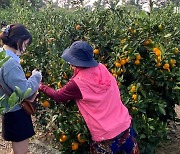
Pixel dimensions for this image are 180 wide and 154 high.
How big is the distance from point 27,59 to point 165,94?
1509 mm

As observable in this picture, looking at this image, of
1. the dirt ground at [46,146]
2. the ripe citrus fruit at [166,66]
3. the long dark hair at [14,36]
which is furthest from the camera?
the dirt ground at [46,146]

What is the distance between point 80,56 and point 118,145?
71cm

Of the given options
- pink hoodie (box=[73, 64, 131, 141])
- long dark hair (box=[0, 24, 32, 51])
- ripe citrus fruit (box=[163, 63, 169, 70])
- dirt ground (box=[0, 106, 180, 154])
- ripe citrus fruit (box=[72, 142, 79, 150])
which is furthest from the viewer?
dirt ground (box=[0, 106, 180, 154])

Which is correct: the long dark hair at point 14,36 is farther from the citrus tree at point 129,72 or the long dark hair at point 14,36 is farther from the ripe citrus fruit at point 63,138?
the ripe citrus fruit at point 63,138

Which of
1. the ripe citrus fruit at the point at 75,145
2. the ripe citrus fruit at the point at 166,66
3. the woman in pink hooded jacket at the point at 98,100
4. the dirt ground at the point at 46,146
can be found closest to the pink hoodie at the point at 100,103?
the woman in pink hooded jacket at the point at 98,100

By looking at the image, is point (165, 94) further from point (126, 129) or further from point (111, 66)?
point (126, 129)

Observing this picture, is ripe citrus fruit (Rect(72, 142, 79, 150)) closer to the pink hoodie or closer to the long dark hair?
the pink hoodie

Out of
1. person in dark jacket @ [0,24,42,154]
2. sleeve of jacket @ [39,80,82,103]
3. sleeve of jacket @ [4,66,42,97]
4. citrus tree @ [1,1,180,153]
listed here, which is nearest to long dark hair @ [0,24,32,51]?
person in dark jacket @ [0,24,42,154]

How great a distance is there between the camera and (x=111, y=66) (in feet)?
10.6

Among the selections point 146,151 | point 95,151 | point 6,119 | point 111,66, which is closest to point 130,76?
point 111,66

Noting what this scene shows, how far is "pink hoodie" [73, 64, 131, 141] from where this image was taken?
2420 mm

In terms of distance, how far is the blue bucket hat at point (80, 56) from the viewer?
2.46 m

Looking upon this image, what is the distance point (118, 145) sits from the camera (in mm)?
2520

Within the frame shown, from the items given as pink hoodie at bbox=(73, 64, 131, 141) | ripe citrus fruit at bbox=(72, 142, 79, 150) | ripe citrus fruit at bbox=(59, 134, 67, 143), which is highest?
pink hoodie at bbox=(73, 64, 131, 141)
